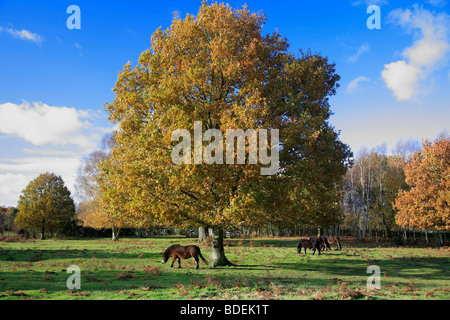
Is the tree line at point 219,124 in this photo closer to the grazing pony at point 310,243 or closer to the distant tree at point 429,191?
the grazing pony at point 310,243

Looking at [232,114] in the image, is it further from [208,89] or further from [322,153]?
[322,153]

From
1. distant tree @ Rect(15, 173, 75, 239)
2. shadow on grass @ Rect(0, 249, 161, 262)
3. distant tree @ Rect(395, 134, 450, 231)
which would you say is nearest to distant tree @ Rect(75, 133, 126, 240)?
distant tree @ Rect(15, 173, 75, 239)

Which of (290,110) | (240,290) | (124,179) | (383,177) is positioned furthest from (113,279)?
(383,177)

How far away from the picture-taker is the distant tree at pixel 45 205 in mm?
64062

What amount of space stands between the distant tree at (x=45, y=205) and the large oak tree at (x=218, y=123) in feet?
169

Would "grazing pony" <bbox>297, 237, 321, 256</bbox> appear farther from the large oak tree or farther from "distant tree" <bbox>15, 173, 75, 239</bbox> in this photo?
"distant tree" <bbox>15, 173, 75, 239</bbox>

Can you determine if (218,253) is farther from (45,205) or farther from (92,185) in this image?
(45,205)

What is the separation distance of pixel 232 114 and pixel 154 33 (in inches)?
348

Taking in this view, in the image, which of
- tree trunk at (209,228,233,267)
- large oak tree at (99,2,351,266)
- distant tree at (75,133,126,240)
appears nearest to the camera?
large oak tree at (99,2,351,266)

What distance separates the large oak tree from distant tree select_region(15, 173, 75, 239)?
51.5m

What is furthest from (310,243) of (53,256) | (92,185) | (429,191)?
(92,185)

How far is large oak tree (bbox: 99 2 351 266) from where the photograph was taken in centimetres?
1842

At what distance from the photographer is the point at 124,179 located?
1911cm

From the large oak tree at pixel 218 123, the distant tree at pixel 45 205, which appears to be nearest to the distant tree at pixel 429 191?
the large oak tree at pixel 218 123
